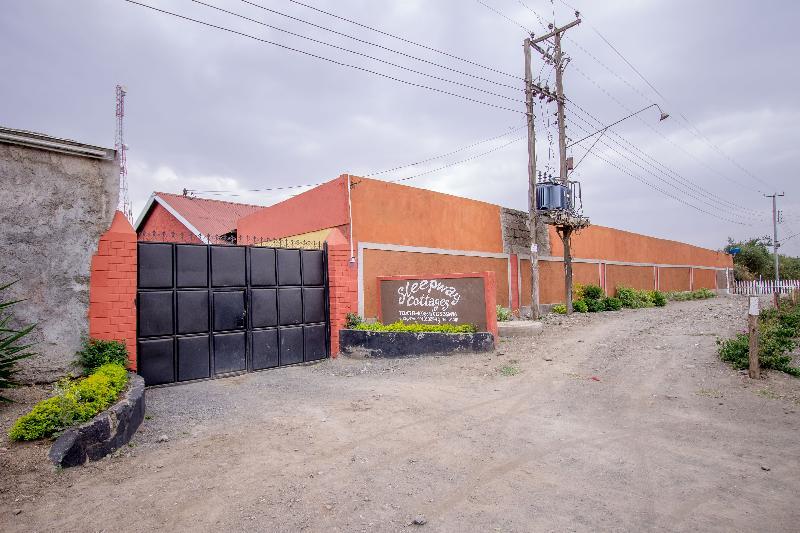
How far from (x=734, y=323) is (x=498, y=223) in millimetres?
7840

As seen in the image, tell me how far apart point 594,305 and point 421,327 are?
11816 millimetres

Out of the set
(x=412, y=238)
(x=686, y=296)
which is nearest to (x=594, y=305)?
(x=412, y=238)

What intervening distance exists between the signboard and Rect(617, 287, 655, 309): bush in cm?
1422

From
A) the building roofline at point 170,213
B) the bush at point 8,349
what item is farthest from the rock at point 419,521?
the building roofline at point 170,213

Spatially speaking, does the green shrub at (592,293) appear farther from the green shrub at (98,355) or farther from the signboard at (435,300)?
the green shrub at (98,355)

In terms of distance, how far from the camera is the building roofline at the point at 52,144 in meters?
6.26

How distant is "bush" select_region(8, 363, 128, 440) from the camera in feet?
14.3

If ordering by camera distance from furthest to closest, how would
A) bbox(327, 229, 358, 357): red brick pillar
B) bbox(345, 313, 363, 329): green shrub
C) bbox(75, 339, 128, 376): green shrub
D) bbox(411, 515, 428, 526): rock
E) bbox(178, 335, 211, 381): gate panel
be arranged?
bbox(345, 313, 363, 329): green shrub → bbox(327, 229, 358, 357): red brick pillar → bbox(178, 335, 211, 381): gate panel → bbox(75, 339, 128, 376): green shrub → bbox(411, 515, 428, 526): rock

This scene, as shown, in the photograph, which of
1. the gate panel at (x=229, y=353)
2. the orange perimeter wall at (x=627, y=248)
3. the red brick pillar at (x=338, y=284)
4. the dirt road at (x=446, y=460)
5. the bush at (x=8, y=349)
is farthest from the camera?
the orange perimeter wall at (x=627, y=248)

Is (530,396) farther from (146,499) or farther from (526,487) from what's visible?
(146,499)

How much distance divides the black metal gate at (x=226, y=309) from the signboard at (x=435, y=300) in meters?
1.86

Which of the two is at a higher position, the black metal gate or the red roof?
the red roof

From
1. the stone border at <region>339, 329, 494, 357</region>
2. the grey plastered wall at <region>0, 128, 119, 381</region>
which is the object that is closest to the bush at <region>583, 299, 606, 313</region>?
the stone border at <region>339, 329, 494, 357</region>

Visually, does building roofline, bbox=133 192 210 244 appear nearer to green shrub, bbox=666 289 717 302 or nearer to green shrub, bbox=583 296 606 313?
green shrub, bbox=583 296 606 313
